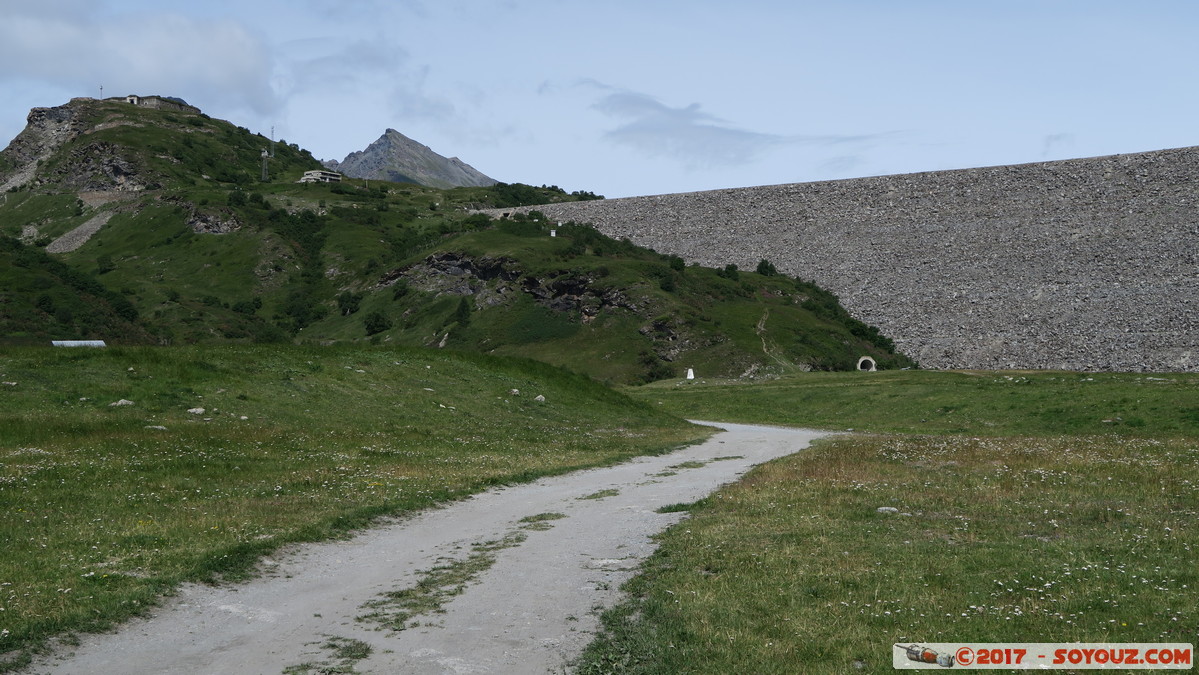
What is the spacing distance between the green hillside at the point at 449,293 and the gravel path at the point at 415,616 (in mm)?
62693

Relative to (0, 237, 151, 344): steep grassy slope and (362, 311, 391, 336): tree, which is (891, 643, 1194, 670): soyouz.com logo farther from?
(362, 311, 391, 336): tree

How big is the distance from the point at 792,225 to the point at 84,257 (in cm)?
12407

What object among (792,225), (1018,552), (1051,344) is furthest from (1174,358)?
(1018,552)

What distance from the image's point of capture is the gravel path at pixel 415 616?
988 centimetres

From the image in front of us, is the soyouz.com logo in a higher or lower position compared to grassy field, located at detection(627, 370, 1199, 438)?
higher

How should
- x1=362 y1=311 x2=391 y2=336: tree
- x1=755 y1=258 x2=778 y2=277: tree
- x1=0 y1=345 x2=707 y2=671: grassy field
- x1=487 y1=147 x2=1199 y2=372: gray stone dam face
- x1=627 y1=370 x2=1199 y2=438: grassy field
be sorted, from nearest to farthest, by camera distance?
x1=0 y1=345 x2=707 y2=671: grassy field < x1=627 y1=370 x2=1199 y2=438: grassy field < x1=487 y1=147 x2=1199 y2=372: gray stone dam face < x1=362 y1=311 x2=391 y2=336: tree < x1=755 y1=258 x2=778 y2=277: tree

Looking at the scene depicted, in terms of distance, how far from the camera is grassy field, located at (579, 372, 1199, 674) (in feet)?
32.6

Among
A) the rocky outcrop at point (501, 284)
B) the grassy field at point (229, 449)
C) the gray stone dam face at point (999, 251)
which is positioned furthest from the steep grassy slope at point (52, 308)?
the gray stone dam face at point (999, 251)

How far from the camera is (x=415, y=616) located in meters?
11.6

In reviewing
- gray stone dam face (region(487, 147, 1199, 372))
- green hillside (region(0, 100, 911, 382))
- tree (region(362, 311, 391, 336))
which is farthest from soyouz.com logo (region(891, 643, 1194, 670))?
tree (region(362, 311, 391, 336))

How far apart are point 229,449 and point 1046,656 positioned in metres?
22.5

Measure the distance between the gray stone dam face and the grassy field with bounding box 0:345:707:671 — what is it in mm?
66619

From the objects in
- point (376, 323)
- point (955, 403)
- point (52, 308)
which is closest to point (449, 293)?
point (376, 323)

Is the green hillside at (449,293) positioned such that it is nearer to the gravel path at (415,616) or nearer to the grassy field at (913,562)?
the gravel path at (415,616)
